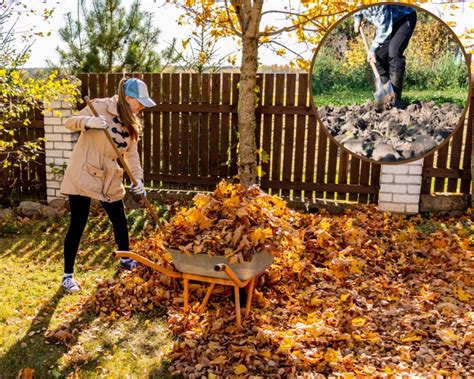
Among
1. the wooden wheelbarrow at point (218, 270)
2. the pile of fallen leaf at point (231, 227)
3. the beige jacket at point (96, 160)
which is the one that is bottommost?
the wooden wheelbarrow at point (218, 270)

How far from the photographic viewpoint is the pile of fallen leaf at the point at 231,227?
3.58 meters

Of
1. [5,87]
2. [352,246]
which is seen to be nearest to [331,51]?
[352,246]

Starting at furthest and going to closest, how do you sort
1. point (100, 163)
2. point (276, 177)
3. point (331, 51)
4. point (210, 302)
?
point (276, 177) → point (100, 163) → point (210, 302) → point (331, 51)

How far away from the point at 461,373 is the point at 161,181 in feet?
17.6

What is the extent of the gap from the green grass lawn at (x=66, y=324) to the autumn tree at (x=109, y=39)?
533 cm

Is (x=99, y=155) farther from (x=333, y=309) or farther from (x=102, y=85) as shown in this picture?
(x=102, y=85)

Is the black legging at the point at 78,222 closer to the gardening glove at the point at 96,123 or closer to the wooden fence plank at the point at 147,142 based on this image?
the gardening glove at the point at 96,123

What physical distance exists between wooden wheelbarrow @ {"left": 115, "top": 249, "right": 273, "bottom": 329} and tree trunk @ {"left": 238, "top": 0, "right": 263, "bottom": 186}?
2.73 m

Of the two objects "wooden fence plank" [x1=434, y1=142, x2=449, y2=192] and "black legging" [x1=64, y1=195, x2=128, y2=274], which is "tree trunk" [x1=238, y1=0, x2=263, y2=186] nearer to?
"black legging" [x1=64, y1=195, x2=128, y2=274]

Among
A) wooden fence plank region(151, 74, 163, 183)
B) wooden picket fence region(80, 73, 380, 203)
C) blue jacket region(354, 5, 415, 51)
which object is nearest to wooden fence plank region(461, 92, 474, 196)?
wooden picket fence region(80, 73, 380, 203)

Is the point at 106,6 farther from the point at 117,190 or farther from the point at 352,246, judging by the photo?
the point at 352,246

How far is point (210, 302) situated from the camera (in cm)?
405

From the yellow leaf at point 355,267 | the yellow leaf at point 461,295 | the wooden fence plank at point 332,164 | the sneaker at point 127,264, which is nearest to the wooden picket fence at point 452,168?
the wooden fence plank at point 332,164

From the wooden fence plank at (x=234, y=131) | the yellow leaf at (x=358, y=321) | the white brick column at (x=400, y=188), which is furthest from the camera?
the wooden fence plank at (x=234, y=131)
